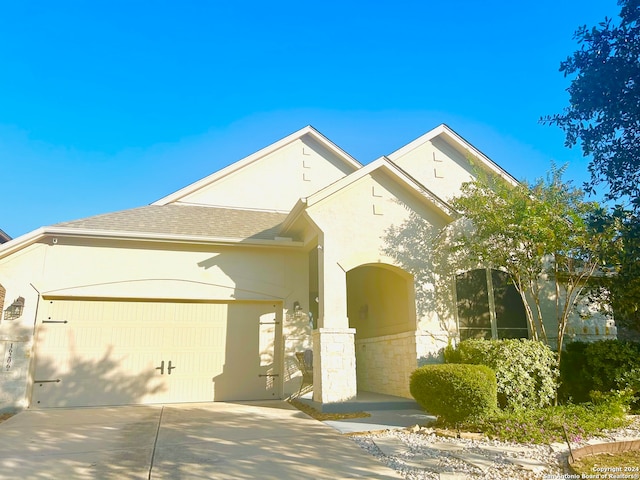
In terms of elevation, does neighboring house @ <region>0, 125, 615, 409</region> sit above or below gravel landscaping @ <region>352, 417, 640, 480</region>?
above

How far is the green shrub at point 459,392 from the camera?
21.0 ft

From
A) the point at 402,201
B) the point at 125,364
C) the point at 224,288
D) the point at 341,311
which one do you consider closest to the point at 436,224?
the point at 402,201

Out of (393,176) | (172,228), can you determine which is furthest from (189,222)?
(393,176)

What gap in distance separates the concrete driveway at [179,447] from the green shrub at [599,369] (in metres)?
5.19

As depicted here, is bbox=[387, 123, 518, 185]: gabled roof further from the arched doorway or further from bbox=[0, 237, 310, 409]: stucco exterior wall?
bbox=[0, 237, 310, 409]: stucco exterior wall

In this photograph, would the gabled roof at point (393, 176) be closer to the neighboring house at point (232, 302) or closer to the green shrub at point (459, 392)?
the neighboring house at point (232, 302)

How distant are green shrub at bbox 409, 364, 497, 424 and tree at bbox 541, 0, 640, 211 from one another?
365 cm

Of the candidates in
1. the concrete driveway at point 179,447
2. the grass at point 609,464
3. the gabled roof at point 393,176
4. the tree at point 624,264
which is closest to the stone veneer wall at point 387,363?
the concrete driveway at point 179,447

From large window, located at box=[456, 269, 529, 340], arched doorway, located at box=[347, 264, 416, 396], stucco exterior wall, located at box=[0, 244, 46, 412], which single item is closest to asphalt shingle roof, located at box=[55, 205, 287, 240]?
stucco exterior wall, located at box=[0, 244, 46, 412]

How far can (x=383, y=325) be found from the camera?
1089cm

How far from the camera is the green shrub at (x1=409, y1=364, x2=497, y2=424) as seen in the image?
252 inches

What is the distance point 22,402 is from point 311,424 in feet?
19.7

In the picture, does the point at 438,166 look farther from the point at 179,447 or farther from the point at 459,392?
the point at 179,447

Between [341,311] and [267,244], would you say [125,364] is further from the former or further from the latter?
[341,311]
